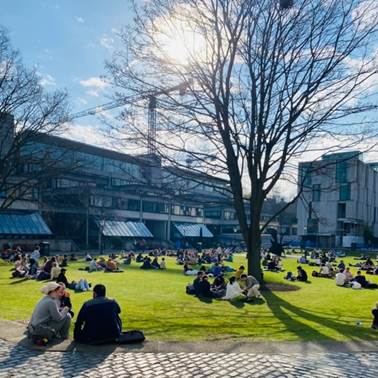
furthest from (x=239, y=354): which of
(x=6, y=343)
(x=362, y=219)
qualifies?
(x=362, y=219)

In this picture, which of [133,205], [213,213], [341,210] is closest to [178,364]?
[133,205]

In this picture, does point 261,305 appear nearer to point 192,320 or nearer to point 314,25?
point 192,320

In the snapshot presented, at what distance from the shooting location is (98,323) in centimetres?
886

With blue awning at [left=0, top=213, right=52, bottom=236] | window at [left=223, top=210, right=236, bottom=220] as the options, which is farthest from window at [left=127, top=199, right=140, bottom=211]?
window at [left=223, top=210, right=236, bottom=220]

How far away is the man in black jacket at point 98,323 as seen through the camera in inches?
347

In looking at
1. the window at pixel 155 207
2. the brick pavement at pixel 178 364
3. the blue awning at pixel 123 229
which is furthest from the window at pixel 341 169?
the window at pixel 155 207

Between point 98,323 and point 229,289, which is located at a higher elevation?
point 98,323

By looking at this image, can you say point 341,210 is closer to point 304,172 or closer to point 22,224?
point 22,224

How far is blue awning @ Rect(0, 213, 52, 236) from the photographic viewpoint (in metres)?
50.0

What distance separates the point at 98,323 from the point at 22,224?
4709cm

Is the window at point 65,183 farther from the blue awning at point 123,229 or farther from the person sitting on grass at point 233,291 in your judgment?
the person sitting on grass at point 233,291

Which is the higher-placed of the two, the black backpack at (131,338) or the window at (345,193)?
the window at (345,193)

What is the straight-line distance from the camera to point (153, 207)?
258ft

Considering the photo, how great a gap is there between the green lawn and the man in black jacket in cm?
120
